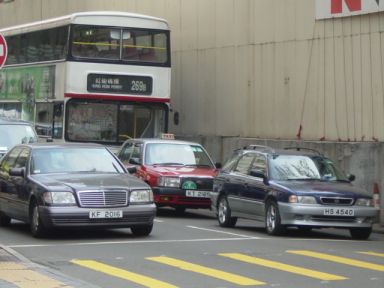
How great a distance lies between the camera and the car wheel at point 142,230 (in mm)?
15284

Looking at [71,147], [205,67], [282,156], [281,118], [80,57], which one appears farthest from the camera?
[205,67]

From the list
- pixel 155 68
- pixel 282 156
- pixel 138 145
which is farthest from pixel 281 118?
pixel 282 156

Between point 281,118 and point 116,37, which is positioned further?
point 281,118

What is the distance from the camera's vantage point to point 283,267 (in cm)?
1209

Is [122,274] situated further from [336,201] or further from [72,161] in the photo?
[336,201]

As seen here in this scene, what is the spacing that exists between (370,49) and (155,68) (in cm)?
571

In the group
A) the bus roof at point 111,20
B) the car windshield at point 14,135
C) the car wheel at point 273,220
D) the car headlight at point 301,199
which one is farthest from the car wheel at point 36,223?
the bus roof at point 111,20

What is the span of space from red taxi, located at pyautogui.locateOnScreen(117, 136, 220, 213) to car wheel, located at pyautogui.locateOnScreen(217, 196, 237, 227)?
6.86 feet

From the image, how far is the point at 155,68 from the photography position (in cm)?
2473

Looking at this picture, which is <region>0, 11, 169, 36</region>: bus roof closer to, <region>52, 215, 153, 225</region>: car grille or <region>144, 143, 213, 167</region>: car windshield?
<region>144, 143, 213, 167</region>: car windshield

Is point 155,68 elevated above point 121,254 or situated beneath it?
elevated above

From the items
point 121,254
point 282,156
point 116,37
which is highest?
point 116,37

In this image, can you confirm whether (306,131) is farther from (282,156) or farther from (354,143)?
(282,156)

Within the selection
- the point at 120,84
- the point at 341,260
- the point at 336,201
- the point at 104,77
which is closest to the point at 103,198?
the point at 341,260
